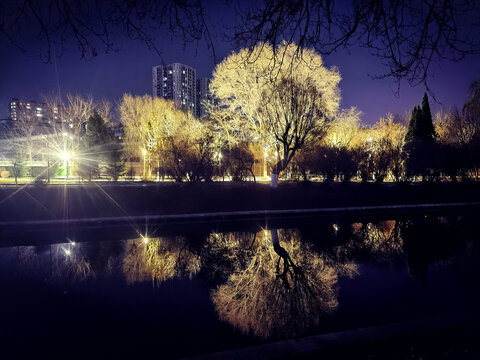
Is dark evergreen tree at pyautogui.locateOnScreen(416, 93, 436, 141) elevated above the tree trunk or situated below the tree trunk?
above

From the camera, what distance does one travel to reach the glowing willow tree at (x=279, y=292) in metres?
4.20

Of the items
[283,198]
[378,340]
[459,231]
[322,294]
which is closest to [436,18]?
[378,340]

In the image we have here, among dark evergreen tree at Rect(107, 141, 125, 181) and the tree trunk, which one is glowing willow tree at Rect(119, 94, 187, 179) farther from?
the tree trunk

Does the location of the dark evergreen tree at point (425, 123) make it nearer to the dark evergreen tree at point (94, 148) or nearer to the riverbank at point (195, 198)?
the riverbank at point (195, 198)

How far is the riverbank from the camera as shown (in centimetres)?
1234

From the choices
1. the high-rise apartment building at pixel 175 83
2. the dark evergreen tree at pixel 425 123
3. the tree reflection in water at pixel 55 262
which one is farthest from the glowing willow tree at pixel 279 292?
the high-rise apartment building at pixel 175 83

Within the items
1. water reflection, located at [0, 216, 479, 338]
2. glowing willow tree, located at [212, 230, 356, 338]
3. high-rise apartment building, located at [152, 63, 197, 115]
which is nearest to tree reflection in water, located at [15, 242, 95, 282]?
water reflection, located at [0, 216, 479, 338]

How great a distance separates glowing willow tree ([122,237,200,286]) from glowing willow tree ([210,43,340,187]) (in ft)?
34.0

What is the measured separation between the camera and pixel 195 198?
15.2 m

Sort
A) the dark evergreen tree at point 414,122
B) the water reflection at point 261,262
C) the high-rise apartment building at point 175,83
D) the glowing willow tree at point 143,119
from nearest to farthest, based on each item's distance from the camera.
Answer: the water reflection at point 261,262
the glowing willow tree at point 143,119
the dark evergreen tree at point 414,122
the high-rise apartment building at point 175,83

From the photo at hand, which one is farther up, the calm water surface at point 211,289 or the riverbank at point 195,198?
the riverbank at point 195,198

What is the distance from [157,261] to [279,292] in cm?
337

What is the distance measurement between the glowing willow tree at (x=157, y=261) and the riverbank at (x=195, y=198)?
3.98 metres

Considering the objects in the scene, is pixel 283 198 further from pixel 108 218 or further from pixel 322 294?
pixel 322 294
